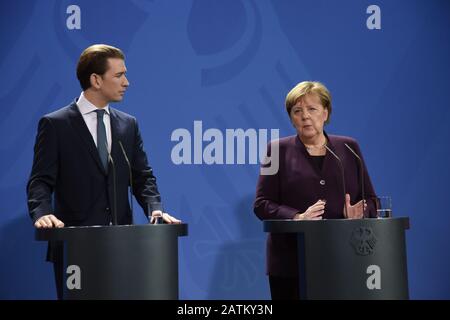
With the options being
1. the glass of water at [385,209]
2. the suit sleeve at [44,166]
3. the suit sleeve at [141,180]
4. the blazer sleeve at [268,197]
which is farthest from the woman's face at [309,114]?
the suit sleeve at [44,166]

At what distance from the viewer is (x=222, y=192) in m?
4.41

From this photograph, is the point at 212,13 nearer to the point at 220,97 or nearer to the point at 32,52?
the point at 220,97

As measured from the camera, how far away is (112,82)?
3.43 m

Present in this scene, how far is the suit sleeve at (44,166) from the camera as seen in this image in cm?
314

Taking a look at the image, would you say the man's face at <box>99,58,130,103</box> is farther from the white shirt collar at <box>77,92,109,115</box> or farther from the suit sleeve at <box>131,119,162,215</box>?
the suit sleeve at <box>131,119,162,215</box>

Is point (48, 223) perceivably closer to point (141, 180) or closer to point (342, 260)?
point (141, 180)

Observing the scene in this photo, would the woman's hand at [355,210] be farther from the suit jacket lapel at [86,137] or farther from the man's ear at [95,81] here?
the man's ear at [95,81]

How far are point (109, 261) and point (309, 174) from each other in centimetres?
116

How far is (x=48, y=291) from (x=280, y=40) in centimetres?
227

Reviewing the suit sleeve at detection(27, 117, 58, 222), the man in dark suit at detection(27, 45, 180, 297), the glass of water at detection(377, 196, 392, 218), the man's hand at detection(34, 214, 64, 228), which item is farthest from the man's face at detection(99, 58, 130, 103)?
the glass of water at detection(377, 196, 392, 218)

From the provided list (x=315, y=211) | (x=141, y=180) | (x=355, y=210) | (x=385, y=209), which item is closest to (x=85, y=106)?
(x=141, y=180)

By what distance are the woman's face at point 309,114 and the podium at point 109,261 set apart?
102cm
